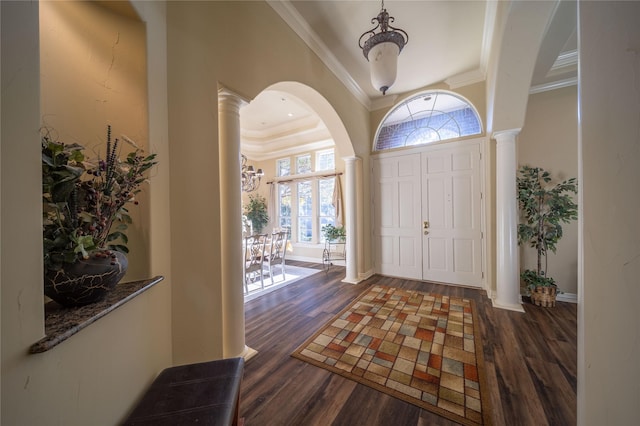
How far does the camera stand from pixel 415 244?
395 cm

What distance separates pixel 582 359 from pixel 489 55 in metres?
3.60

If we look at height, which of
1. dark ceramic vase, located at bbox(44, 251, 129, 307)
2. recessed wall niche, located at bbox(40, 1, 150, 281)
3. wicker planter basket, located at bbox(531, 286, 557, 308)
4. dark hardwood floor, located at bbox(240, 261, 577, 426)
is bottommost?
dark hardwood floor, located at bbox(240, 261, 577, 426)

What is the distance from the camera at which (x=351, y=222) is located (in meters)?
3.90

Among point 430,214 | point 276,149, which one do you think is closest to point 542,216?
point 430,214

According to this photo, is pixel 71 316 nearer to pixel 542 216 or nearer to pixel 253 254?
pixel 253 254

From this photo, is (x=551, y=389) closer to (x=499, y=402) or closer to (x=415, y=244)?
(x=499, y=402)

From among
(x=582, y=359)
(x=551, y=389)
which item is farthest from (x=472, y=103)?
(x=582, y=359)

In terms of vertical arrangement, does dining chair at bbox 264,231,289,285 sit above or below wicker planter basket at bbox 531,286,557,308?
above

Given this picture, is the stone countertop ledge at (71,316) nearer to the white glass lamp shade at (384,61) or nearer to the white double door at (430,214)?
the white glass lamp shade at (384,61)

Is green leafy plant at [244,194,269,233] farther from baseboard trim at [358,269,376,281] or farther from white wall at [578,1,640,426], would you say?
white wall at [578,1,640,426]

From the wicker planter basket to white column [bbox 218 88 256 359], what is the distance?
365 cm

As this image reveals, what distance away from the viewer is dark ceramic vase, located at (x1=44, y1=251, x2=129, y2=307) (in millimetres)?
764

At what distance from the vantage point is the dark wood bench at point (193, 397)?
88 centimetres

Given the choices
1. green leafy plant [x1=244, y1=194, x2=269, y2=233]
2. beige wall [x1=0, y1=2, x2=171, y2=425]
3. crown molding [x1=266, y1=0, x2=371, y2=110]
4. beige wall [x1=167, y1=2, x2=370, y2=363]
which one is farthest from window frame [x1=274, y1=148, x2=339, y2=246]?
beige wall [x1=0, y1=2, x2=171, y2=425]
